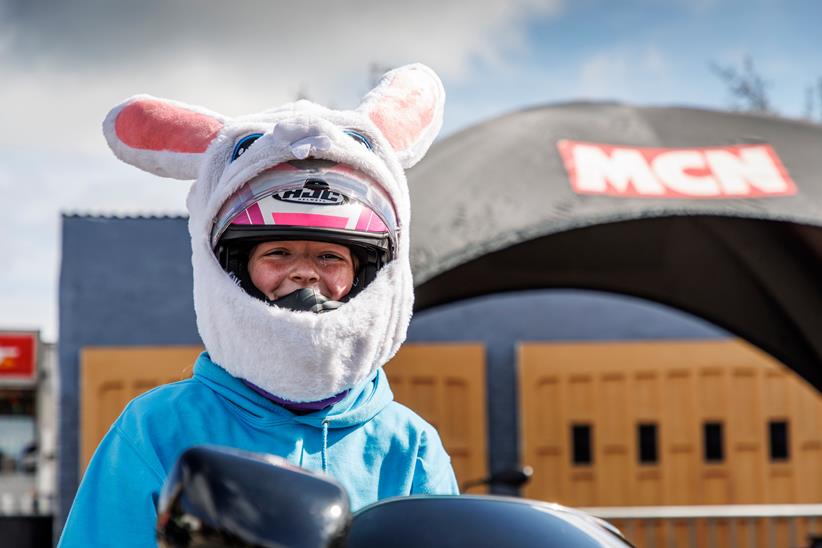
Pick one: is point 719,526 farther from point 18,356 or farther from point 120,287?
point 18,356

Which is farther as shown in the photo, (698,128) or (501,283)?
(501,283)

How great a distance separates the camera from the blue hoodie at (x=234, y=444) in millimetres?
1444

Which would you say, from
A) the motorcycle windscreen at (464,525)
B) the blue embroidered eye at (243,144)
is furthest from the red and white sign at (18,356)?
the motorcycle windscreen at (464,525)

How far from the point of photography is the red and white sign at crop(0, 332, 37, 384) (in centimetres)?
1739

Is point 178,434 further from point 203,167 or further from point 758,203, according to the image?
point 758,203

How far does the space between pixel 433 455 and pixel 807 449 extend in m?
8.56

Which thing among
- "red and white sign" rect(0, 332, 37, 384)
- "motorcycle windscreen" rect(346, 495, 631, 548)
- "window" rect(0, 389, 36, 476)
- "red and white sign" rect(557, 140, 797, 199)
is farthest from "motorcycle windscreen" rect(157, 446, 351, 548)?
"window" rect(0, 389, 36, 476)

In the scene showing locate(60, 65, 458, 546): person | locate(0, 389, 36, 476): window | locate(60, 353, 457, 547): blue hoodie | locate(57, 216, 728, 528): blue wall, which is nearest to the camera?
locate(60, 353, 457, 547): blue hoodie

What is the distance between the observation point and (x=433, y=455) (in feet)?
5.68

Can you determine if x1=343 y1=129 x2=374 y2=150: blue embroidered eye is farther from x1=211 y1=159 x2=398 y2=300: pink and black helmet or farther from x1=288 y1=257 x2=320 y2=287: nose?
x1=288 y1=257 x2=320 y2=287: nose

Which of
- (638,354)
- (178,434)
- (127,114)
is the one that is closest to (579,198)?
(127,114)

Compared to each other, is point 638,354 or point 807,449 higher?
point 638,354

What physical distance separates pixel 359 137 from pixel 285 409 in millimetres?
463

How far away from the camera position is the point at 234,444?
159cm
